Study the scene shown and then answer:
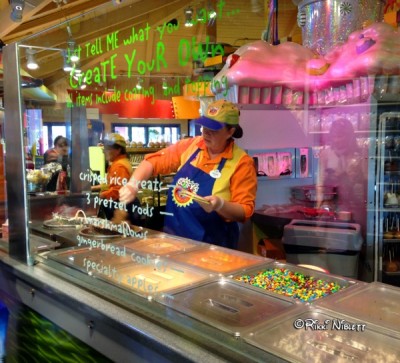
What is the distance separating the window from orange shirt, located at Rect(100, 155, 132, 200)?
0.35 ft

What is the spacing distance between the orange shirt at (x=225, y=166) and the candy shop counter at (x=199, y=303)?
295 mm

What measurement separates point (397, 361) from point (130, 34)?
1503mm

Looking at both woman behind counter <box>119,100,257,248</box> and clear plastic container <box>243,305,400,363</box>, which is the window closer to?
woman behind counter <box>119,100,257,248</box>

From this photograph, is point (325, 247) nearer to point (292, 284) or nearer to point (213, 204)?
point (213, 204)

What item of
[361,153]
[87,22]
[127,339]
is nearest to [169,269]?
[127,339]

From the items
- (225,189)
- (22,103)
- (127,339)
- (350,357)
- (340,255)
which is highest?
(22,103)

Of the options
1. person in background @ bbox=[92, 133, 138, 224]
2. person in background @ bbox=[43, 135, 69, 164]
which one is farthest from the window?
person in background @ bbox=[43, 135, 69, 164]

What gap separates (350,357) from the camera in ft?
3.38

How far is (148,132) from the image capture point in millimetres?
1976

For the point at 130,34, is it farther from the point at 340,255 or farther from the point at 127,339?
the point at 340,255

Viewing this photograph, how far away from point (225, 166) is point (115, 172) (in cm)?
56

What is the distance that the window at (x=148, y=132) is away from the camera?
1.90 meters

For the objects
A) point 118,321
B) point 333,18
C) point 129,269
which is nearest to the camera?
point 118,321

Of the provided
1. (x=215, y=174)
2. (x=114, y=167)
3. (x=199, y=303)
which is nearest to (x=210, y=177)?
(x=215, y=174)
